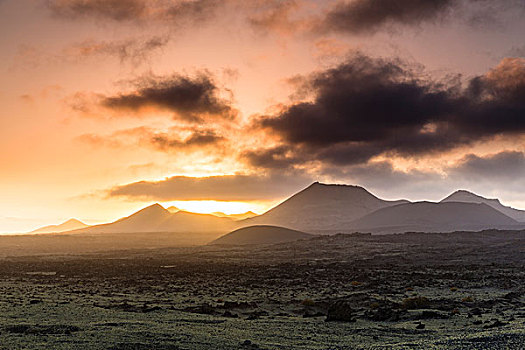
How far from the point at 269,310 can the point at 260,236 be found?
11964cm

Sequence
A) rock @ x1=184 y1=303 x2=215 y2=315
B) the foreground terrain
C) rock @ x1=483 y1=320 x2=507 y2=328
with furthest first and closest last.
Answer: rock @ x1=184 y1=303 x2=215 y2=315
rock @ x1=483 y1=320 x2=507 y2=328
the foreground terrain

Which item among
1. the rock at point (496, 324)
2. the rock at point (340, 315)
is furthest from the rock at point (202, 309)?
the rock at point (496, 324)

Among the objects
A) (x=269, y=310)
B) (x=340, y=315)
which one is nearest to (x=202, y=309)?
(x=269, y=310)

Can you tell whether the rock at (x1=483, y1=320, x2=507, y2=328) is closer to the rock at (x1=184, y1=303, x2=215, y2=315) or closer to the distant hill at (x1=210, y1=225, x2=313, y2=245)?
the rock at (x1=184, y1=303, x2=215, y2=315)

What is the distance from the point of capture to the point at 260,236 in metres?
149

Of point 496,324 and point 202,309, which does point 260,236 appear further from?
point 496,324

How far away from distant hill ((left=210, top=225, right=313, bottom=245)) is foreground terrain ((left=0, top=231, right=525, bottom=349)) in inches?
3307

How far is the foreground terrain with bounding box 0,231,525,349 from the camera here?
61.5 ft

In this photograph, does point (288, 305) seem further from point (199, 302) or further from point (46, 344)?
point (46, 344)

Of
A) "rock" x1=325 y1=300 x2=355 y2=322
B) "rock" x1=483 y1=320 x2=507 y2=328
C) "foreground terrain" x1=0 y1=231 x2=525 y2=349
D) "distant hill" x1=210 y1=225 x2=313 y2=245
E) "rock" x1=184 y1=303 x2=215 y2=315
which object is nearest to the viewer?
"foreground terrain" x1=0 y1=231 x2=525 y2=349

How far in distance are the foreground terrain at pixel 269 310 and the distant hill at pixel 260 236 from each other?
84.0m

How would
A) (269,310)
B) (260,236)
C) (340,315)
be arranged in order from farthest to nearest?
(260,236), (269,310), (340,315)

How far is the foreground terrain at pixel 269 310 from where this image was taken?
18750 millimetres

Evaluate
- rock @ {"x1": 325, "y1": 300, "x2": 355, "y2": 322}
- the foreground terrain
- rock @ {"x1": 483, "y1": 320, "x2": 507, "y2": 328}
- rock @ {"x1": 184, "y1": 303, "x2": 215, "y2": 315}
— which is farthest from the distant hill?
rock @ {"x1": 483, "y1": 320, "x2": 507, "y2": 328}
